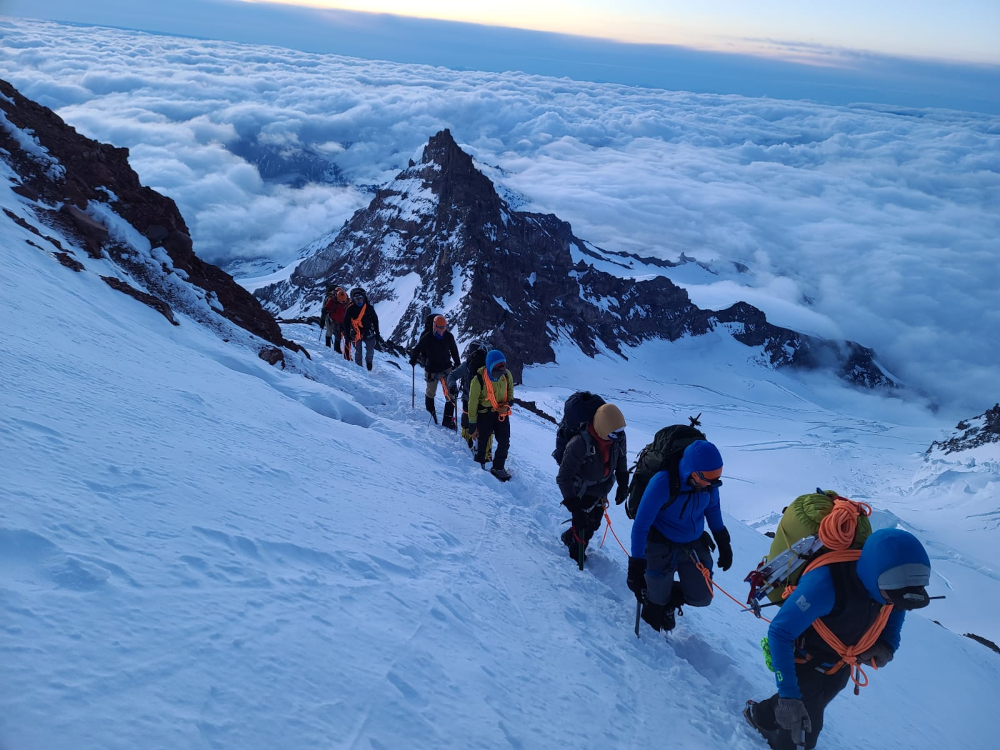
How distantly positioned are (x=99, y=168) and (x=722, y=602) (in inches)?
685

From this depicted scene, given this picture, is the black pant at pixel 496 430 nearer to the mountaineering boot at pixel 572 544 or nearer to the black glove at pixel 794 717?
the mountaineering boot at pixel 572 544

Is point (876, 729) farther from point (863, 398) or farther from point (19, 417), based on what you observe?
point (863, 398)

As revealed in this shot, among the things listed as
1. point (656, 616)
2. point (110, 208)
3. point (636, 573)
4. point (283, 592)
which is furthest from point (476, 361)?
point (110, 208)

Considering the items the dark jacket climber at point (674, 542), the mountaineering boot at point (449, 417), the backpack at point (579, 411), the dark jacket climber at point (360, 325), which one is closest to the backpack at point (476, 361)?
the mountaineering boot at point (449, 417)

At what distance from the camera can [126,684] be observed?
257cm

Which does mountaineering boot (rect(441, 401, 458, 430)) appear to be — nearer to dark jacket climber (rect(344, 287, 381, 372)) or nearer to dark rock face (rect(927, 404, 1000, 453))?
dark jacket climber (rect(344, 287, 381, 372))

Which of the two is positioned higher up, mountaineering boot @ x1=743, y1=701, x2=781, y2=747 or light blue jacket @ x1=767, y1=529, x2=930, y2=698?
light blue jacket @ x1=767, y1=529, x2=930, y2=698

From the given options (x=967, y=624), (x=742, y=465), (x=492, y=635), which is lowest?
(x=742, y=465)

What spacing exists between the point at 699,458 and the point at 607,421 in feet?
4.60

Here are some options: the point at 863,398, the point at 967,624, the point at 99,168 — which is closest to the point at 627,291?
the point at 863,398

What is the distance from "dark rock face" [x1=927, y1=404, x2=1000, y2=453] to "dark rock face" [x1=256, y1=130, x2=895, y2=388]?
6981 centimetres

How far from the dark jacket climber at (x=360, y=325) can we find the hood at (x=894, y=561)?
14.8 metres

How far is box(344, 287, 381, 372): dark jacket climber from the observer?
1725 cm

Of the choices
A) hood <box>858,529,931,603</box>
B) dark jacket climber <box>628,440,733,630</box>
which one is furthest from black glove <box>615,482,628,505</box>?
hood <box>858,529,931,603</box>
